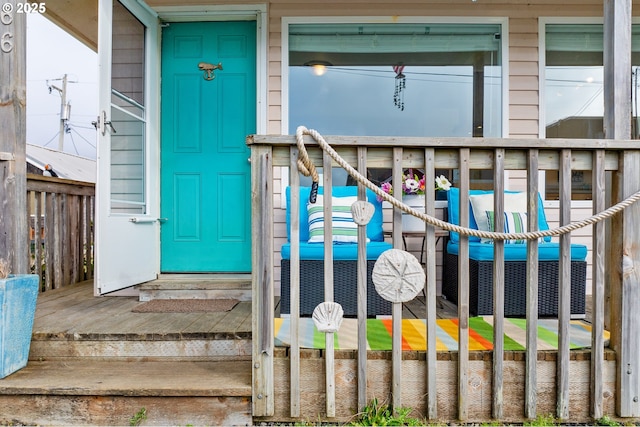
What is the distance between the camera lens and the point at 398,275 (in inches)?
61.4

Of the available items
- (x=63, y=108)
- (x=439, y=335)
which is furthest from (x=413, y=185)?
(x=63, y=108)

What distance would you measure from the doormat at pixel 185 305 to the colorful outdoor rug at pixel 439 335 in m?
0.71

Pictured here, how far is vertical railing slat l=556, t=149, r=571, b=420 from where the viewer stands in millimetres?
1573

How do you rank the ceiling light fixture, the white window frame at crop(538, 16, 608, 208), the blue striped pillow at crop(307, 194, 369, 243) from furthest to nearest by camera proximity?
the ceiling light fixture → the white window frame at crop(538, 16, 608, 208) → the blue striped pillow at crop(307, 194, 369, 243)

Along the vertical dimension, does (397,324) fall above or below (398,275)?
below

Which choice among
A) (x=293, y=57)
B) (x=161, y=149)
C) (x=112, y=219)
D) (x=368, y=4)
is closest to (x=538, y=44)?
(x=368, y=4)

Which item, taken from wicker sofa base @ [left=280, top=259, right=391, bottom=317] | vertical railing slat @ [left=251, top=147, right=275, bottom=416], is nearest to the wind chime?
wicker sofa base @ [left=280, top=259, right=391, bottom=317]

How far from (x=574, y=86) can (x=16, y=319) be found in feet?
13.8

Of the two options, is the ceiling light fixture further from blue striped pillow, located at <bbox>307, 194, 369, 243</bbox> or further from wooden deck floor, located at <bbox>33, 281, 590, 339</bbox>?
wooden deck floor, located at <bbox>33, 281, 590, 339</bbox>

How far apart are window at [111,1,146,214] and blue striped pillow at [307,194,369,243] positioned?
135cm

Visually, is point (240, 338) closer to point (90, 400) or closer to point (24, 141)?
point (90, 400)
